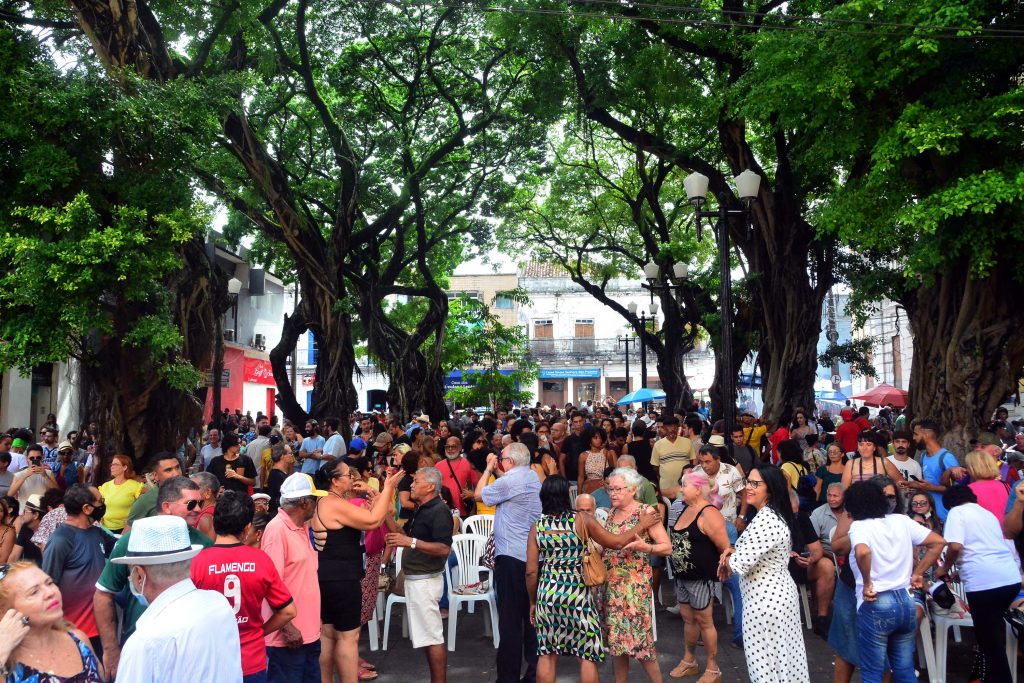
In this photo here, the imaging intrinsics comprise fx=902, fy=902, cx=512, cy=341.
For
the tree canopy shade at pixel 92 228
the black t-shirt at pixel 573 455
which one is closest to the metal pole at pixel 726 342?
the black t-shirt at pixel 573 455

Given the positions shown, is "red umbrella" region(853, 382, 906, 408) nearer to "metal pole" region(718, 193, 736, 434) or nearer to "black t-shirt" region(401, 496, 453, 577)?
"metal pole" region(718, 193, 736, 434)

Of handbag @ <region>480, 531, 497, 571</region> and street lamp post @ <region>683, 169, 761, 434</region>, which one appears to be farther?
street lamp post @ <region>683, 169, 761, 434</region>

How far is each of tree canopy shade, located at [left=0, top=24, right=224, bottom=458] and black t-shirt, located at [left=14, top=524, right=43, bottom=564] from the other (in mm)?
4033

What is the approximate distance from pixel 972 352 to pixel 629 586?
879 centimetres

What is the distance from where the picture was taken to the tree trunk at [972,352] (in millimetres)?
12281

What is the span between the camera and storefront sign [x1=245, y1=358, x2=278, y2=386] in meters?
36.7

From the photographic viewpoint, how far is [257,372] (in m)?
37.9

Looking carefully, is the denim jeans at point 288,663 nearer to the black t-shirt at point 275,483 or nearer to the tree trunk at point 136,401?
the black t-shirt at point 275,483

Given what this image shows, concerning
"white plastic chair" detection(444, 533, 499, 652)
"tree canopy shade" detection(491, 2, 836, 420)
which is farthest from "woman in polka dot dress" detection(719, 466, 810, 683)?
"tree canopy shade" detection(491, 2, 836, 420)

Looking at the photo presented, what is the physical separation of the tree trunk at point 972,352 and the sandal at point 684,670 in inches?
293

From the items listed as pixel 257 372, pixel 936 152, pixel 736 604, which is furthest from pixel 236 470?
pixel 257 372

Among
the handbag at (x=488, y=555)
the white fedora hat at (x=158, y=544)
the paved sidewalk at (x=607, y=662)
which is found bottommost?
the paved sidewalk at (x=607, y=662)

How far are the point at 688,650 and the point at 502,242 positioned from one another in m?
22.2

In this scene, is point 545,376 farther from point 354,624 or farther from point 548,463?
point 354,624
